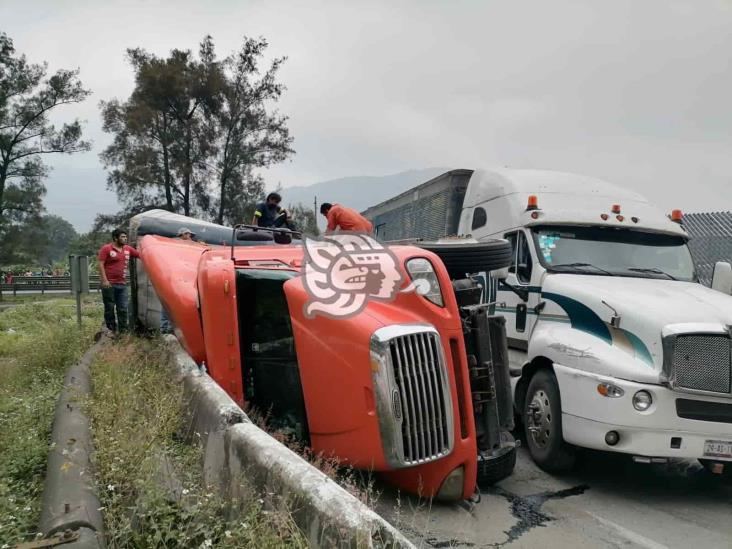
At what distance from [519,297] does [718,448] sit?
7.28ft

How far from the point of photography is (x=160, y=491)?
2.83 metres

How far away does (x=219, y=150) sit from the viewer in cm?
2622

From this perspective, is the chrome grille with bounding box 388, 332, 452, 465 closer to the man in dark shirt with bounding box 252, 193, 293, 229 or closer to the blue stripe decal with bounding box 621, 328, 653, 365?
the blue stripe decal with bounding box 621, 328, 653, 365

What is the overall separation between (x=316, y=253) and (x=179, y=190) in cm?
2301

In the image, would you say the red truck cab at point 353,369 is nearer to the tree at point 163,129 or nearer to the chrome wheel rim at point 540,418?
the chrome wheel rim at point 540,418

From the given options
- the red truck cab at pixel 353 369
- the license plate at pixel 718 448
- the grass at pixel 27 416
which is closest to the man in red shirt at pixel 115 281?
the grass at pixel 27 416

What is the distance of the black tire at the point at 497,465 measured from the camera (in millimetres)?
4051

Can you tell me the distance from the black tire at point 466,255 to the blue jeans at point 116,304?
6433 mm

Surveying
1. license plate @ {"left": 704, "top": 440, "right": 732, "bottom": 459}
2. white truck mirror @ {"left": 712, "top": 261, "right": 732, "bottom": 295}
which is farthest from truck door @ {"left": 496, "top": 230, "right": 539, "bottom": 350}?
white truck mirror @ {"left": 712, "top": 261, "right": 732, "bottom": 295}

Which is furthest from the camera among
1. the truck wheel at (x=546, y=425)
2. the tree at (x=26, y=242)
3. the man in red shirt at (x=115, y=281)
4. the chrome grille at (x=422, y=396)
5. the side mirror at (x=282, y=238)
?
the tree at (x=26, y=242)

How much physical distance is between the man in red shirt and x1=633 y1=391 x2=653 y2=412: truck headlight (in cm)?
749

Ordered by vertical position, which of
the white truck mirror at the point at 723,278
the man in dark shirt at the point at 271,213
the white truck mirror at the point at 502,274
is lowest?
the white truck mirror at the point at 723,278

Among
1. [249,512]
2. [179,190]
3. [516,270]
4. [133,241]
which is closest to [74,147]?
[179,190]

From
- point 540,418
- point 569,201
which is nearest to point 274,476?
point 540,418
